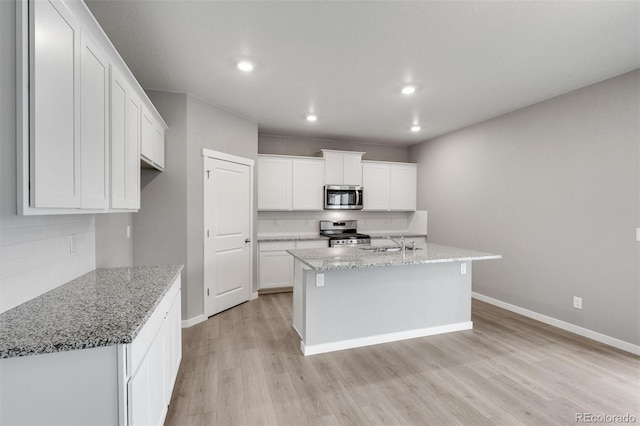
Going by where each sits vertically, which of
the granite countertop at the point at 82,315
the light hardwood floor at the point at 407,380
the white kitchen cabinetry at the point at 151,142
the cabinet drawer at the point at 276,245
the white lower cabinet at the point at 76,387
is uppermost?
the white kitchen cabinetry at the point at 151,142

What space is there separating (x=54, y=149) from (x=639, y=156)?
173 inches

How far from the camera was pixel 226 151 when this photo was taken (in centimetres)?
392

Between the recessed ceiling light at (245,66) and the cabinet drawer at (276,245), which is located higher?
the recessed ceiling light at (245,66)

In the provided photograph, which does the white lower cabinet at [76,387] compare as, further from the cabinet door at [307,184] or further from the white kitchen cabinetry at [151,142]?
the cabinet door at [307,184]

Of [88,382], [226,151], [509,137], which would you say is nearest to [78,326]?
[88,382]

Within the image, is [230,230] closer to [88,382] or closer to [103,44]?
[103,44]

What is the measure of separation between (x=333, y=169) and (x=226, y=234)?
233 centimetres

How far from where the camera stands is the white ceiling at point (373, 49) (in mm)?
1979

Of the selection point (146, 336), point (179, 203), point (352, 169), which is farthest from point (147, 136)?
point (352, 169)

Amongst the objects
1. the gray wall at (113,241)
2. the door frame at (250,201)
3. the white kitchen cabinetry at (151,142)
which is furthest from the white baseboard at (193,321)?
the white kitchen cabinetry at (151,142)

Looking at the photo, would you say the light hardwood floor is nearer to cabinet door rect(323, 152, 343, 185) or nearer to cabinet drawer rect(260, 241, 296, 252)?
cabinet drawer rect(260, 241, 296, 252)

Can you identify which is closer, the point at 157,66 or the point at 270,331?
the point at 157,66

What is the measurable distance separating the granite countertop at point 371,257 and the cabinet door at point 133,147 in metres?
1.48

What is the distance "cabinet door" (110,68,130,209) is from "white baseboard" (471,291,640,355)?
4576 mm
